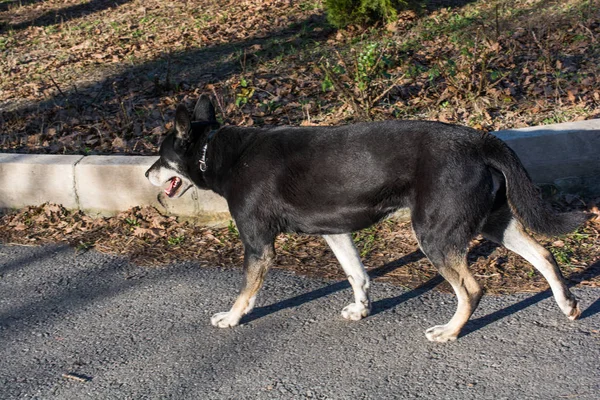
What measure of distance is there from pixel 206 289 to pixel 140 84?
197 inches

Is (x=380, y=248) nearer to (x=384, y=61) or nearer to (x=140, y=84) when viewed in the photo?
(x=384, y=61)

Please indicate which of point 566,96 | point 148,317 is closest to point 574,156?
point 566,96

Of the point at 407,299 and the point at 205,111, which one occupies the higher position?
the point at 205,111

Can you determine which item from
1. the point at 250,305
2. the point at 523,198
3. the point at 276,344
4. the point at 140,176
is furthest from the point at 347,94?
the point at 276,344

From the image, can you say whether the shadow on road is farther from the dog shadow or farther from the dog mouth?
the dog mouth

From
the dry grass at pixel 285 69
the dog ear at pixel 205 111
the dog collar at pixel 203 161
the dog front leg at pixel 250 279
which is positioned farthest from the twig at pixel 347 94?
the dog front leg at pixel 250 279

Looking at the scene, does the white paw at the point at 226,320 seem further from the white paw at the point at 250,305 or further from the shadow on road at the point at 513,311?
the shadow on road at the point at 513,311

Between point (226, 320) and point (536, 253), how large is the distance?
6.36ft

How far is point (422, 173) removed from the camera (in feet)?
13.9

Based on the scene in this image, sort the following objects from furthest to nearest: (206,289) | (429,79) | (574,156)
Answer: (429,79) < (574,156) < (206,289)

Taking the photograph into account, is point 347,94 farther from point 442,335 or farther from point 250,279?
point 442,335

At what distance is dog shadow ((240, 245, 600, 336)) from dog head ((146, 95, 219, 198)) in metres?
1.00

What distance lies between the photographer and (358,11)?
10.3m

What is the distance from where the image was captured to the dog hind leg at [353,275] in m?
4.75
